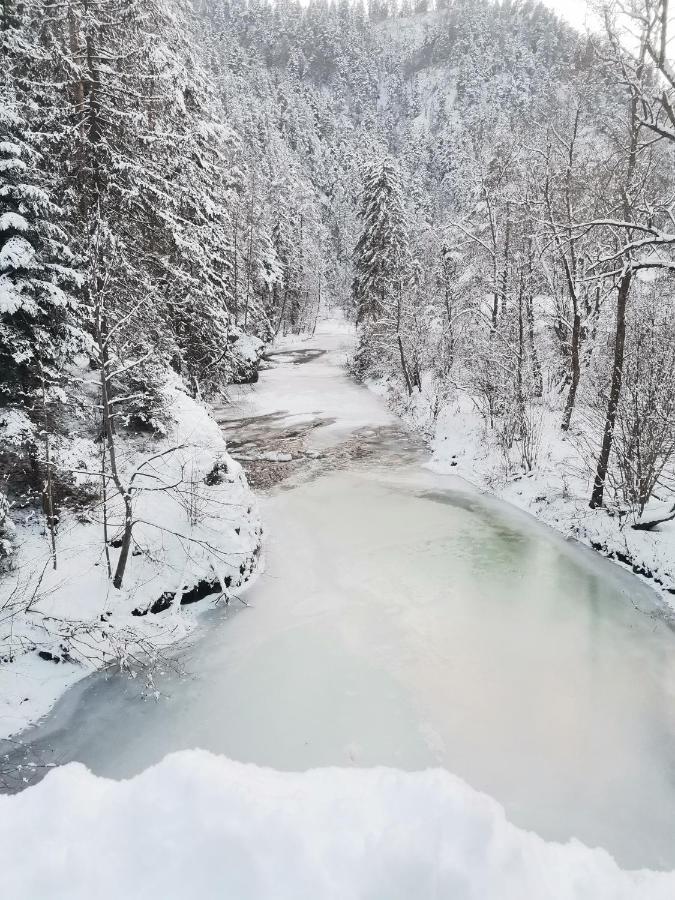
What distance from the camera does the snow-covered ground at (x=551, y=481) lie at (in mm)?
9523

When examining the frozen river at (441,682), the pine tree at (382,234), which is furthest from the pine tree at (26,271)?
the pine tree at (382,234)

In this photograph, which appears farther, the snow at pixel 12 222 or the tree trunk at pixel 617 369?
the tree trunk at pixel 617 369

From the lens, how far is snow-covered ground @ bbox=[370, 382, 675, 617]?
31.2 feet

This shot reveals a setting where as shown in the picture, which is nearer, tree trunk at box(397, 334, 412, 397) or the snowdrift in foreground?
the snowdrift in foreground

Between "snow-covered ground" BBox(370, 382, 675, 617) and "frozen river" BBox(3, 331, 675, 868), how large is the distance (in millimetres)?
466

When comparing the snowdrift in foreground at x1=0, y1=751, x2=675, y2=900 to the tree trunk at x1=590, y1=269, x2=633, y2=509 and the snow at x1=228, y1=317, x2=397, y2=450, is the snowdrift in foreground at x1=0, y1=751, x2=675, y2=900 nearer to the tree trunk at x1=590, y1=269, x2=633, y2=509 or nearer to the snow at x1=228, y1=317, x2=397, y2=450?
the tree trunk at x1=590, y1=269, x2=633, y2=509

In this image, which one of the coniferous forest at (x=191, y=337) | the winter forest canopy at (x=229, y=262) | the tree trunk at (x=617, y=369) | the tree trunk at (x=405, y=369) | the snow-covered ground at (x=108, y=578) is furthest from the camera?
the tree trunk at (x=405, y=369)

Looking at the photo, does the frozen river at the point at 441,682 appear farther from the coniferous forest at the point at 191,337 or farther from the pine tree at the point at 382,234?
the pine tree at the point at 382,234

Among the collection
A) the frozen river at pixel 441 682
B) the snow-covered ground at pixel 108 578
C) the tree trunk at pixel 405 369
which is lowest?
the frozen river at pixel 441 682

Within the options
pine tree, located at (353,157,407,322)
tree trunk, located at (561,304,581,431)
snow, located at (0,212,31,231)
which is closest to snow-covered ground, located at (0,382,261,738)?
snow, located at (0,212,31,231)

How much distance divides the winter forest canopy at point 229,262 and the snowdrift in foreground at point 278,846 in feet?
17.5

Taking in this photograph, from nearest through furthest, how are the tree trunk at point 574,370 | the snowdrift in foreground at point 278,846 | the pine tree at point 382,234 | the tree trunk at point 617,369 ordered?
the snowdrift in foreground at point 278,846 < the tree trunk at point 617,369 < the tree trunk at point 574,370 < the pine tree at point 382,234

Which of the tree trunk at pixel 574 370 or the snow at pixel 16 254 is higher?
the snow at pixel 16 254

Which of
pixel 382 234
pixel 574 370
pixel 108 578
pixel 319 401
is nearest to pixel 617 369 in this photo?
pixel 574 370
